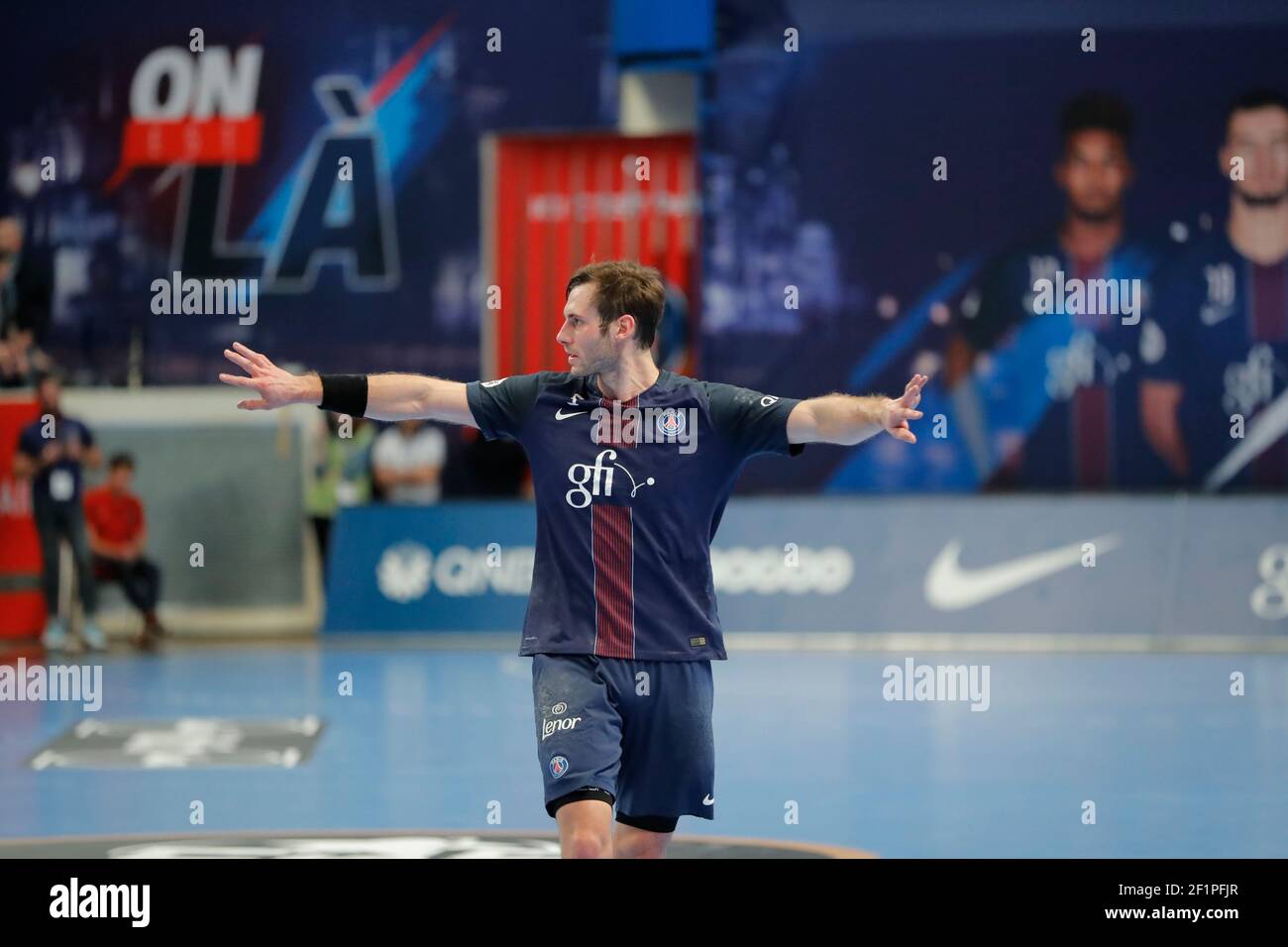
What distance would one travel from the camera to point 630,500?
20.0ft

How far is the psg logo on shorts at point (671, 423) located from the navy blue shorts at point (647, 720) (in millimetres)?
820

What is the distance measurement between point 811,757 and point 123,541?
9051mm

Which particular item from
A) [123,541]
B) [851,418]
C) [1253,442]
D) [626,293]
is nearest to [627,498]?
[626,293]

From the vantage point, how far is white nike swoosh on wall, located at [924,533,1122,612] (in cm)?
1616

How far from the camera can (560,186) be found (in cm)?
2023

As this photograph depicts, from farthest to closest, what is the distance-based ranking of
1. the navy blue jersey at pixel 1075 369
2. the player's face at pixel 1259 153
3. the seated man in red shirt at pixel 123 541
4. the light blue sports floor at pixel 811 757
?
1. the navy blue jersey at pixel 1075 369
2. the player's face at pixel 1259 153
3. the seated man in red shirt at pixel 123 541
4. the light blue sports floor at pixel 811 757

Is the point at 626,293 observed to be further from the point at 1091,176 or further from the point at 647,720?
the point at 1091,176

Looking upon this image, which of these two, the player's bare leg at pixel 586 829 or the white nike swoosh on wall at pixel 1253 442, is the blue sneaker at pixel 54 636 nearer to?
the white nike swoosh on wall at pixel 1253 442

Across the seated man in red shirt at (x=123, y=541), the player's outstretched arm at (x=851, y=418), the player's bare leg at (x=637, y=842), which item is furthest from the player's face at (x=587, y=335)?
the seated man in red shirt at (x=123, y=541)

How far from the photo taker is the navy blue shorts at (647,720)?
5906mm

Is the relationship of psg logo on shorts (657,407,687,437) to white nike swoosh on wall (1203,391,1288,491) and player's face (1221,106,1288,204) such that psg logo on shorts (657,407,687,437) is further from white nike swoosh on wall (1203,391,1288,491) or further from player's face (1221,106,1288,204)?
player's face (1221,106,1288,204)

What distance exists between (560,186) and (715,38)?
2.75 m

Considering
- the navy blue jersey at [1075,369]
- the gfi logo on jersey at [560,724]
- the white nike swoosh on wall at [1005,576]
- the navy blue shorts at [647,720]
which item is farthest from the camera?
the navy blue jersey at [1075,369]
